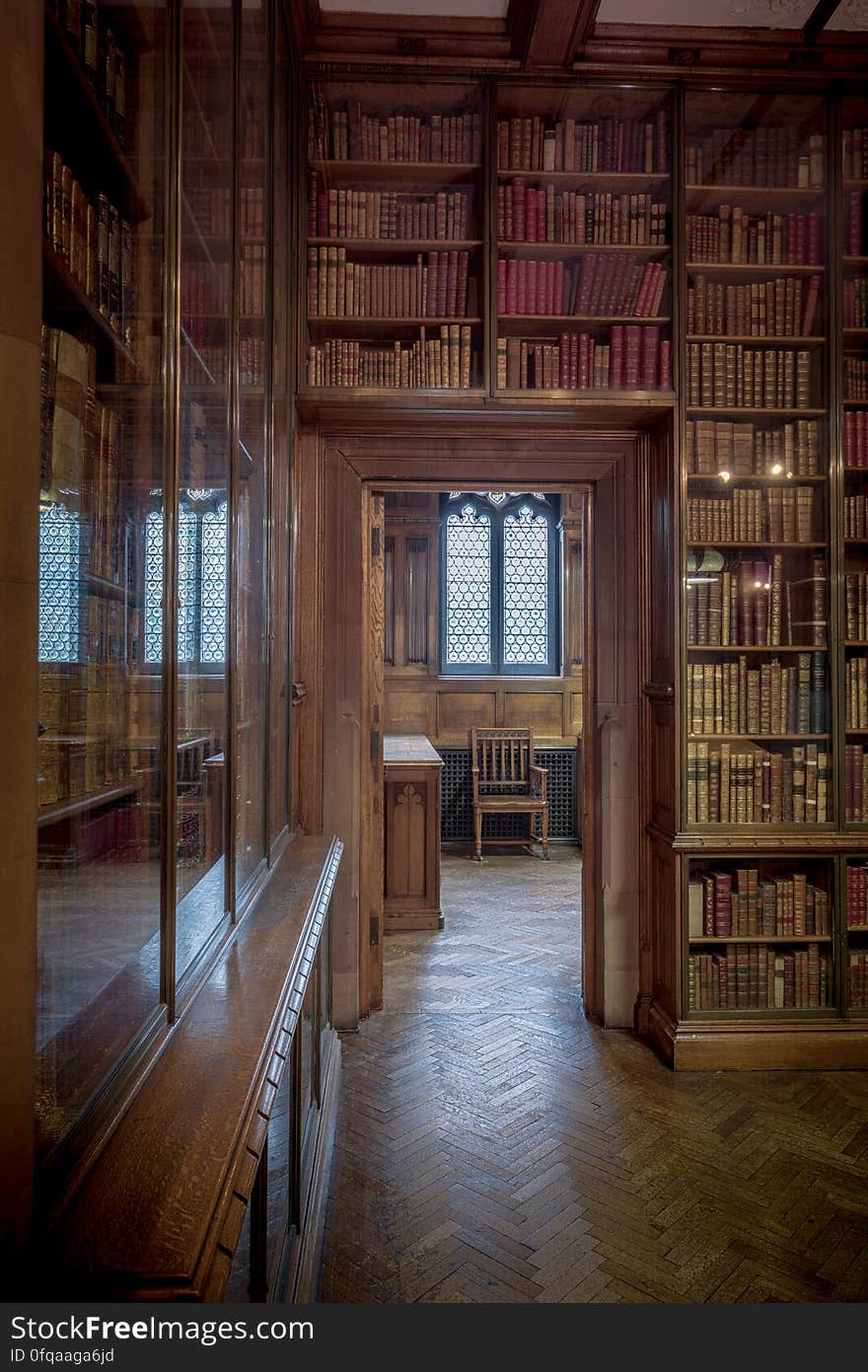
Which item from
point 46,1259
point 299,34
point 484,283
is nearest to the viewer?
point 46,1259

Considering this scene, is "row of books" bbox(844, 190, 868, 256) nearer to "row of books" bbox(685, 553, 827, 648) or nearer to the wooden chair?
"row of books" bbox(685, 553, 827, 648)

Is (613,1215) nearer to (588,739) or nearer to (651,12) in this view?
(588,739)

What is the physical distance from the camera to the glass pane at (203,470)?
1.33m

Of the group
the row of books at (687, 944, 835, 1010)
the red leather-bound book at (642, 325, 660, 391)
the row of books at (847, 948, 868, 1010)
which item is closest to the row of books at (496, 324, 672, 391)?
the red leather-bound book at (642, 325, 660, 391)

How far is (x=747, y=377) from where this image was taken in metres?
3.19

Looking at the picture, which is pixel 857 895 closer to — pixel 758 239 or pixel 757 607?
pixel 757 607

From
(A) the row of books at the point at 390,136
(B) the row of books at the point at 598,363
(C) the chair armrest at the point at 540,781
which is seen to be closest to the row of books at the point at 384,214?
(A) the row of books at the point at 390,136

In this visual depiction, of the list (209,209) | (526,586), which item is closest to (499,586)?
(526,586)

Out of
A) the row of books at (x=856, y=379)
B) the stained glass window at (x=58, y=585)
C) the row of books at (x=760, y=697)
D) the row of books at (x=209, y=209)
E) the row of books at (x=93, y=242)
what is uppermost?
the row of books at (x=856, y=379)

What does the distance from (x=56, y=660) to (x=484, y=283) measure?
2.76 metres

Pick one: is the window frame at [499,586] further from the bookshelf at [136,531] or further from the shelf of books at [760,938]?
the bookshelf at [136,531]

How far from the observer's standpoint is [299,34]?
2830 millimetres

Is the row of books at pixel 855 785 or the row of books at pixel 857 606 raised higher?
the row of books at pixel 857 606

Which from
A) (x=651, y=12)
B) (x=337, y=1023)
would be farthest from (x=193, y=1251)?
(x=651, y=12)
